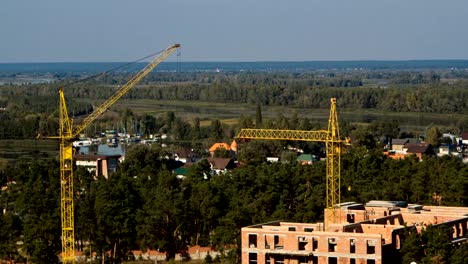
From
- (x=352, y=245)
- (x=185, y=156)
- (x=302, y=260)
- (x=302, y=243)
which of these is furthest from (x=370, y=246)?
(x=185, y=156)

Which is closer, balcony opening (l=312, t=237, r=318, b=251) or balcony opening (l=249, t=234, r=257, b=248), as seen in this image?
balcony opening (l=312, t=237, r=318, b=251)

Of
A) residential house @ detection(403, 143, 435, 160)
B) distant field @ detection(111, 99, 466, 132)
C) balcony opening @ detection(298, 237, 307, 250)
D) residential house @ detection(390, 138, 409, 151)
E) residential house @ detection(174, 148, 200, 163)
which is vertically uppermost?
balcony opening @ detection(298, 237, 307, 250)

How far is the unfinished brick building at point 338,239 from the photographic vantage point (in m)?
33.1

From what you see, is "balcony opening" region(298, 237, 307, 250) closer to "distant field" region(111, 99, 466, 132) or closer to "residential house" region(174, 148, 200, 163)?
"residential house" region(174, 148, 200, 163)

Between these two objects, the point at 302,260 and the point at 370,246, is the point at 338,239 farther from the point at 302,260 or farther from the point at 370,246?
the point at 302,260

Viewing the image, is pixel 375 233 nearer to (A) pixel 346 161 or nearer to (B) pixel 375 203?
(B) pixel 375 203

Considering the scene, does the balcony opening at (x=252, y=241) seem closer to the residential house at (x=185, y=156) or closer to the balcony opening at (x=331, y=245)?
the balcony opening at (x=331, y=245)

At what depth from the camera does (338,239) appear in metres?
33.4

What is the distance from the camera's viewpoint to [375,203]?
4159cm

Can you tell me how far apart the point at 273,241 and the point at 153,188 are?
15.9m

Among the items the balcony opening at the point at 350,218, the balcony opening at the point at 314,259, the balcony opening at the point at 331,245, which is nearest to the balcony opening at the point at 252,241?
the balcony opening at the point at 314,259

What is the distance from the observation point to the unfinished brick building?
109 ft

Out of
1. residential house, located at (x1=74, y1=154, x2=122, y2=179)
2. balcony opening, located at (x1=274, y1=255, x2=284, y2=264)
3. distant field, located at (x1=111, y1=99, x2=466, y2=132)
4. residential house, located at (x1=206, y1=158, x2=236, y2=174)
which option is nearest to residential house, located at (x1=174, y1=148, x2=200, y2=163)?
residential house, located at (x1=74, y1=154, x2=122, y2=179)

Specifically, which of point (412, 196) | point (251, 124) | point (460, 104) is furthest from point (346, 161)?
point (460, 104)
